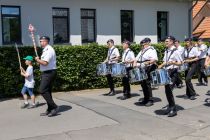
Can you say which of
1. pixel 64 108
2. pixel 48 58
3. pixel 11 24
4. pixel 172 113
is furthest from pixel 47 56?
pixel 11 24

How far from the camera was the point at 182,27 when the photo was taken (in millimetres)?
23938

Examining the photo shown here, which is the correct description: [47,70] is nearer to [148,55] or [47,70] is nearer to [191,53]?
[148,55]

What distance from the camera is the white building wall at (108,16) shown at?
18.2m

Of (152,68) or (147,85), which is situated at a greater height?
(152,68)

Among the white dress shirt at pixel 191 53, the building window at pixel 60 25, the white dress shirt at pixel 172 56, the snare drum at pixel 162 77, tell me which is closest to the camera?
the snare drum at pixel 162 77

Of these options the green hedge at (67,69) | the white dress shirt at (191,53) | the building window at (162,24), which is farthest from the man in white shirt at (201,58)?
the building window at (162,24)

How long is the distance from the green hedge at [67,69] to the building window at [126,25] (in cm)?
455

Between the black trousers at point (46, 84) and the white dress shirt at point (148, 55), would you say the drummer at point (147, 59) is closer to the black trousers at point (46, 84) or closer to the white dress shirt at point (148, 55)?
Result: the white dress shirt at point (148, 55)

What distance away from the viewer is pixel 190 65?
45.2 ft

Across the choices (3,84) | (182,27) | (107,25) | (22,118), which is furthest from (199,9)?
(22,118)

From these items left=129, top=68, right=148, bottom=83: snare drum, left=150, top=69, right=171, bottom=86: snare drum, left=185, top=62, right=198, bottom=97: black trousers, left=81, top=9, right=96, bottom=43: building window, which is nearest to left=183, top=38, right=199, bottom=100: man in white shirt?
left=185, top=62, right=198, bottom=97: black trousers

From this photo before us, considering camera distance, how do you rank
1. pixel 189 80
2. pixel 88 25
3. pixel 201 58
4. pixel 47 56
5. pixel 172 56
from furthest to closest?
pixel 88 25 → pixel 201 58 → pixel 189 80 → pixel 172 56 → pixel 47 56

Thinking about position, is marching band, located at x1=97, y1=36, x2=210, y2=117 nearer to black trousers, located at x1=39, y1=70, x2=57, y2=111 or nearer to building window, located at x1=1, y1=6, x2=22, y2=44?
black trousers, located at x1=39, y1=70, x2=57, y2=111

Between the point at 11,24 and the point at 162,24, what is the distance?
8431mm
